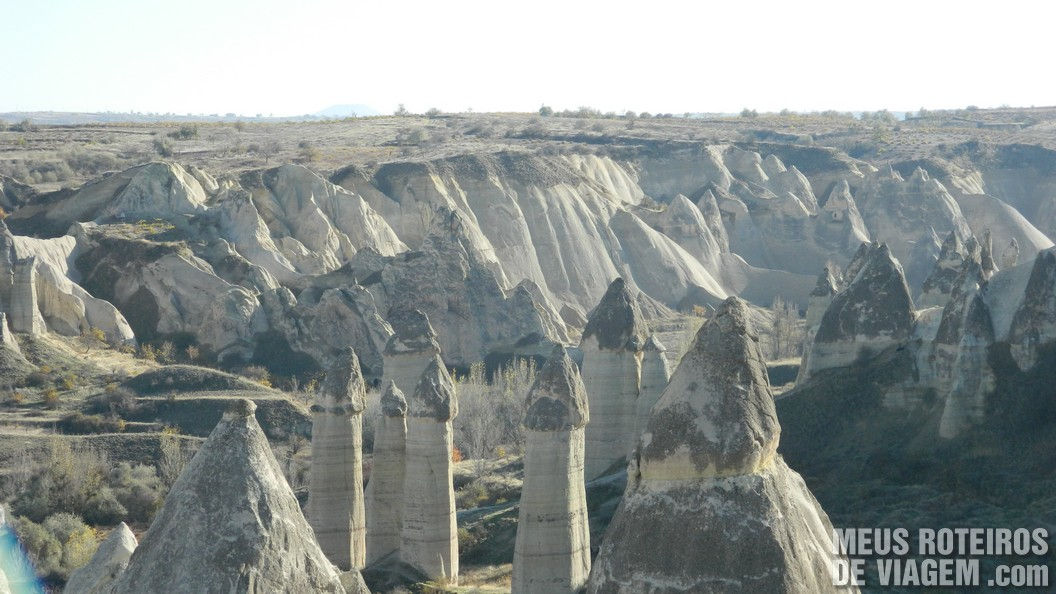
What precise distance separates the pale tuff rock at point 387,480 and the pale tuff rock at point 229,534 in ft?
44.6

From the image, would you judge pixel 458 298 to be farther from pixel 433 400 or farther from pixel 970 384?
pixel 433 400

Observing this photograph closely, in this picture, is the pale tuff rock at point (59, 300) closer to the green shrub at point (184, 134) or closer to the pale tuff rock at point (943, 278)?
the pale tuff rock at point (943, 278)

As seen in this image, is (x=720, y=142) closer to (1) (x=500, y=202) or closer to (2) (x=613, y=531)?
(1) (x=500, y=202)

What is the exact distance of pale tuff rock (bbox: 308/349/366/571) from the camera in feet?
64.8

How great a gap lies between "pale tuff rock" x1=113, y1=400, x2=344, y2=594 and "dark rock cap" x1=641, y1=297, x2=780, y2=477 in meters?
2.07

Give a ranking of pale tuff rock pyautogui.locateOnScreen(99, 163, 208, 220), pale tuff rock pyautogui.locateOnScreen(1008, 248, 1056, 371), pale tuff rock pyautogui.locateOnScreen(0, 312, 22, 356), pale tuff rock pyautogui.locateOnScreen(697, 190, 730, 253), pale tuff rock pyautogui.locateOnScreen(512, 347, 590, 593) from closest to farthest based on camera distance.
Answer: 1. pale tuff rock pyautogui.locateOnScreen(512, 347, 590, 593)
2. pale tuff rock pyautogui.locateOnScreen(1008, 248, 1056, 371)
3. pale tuff rock pyautogui.locateOnScreen(0, 312, 22, 356)
4. pale tuff rock pyautogui.locateOnScreen(99, 163, 208, 220)
5. pale tuff rock pyautogui.locateOnScreen(697, 190, 730, 253)

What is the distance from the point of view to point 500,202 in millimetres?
62094

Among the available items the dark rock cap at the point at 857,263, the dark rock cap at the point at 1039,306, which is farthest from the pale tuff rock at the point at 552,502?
the dark rock cap at the point at 857,263

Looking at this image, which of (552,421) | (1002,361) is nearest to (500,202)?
(1002,361)

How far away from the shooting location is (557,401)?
1759 centimetres

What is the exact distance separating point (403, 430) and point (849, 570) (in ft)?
43.4

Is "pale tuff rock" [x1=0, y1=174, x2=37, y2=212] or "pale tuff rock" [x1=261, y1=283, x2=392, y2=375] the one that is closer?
"pale tuff rock" [x1=261, y1=283, x2=392, y2=375]

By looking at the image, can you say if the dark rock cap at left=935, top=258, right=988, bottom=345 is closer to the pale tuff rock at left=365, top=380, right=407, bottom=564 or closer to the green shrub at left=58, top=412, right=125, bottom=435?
the pale tuff rock at left=365, top=380, right=407, bottom=564

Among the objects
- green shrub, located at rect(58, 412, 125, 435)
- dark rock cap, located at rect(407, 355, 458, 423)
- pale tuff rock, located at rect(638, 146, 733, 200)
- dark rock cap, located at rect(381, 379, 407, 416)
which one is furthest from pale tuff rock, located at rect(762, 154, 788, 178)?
dark rock cap, located at rect(407, 355, 458, 423)
